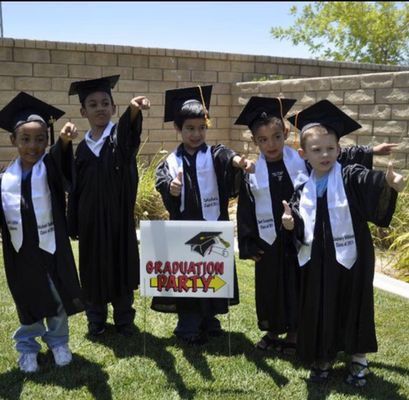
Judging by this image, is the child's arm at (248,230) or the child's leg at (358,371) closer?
the child's leg at (358,371)

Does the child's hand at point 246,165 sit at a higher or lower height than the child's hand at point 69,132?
lower

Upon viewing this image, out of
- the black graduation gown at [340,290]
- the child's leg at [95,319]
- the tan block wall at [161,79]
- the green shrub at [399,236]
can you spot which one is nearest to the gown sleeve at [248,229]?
the black graduation gown at [340,290]

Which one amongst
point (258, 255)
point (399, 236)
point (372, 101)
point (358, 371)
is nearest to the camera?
point (358, 371)

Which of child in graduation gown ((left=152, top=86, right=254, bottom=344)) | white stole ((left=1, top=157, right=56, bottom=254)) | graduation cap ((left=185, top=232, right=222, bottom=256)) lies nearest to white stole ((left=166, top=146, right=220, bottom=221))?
child in graduation gown ((left=152, top=86, right=254, bottom=344))

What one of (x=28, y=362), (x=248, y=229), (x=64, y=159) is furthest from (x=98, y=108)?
(x=28, y=362)

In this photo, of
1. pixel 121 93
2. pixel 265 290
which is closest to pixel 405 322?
pixel 265 290

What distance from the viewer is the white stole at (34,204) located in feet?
11.1

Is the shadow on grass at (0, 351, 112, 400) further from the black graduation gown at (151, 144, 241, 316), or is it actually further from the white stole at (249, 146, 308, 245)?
the white stole at (249, 146, 308, 245)

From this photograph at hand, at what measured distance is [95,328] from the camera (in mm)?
4133

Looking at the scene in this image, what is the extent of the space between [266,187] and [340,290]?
0.83 m

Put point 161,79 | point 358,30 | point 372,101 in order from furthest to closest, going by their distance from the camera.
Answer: point 358,30, point 161,79, point 372,101

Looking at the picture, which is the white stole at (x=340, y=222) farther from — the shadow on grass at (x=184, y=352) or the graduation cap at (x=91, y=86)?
the graduation cap at (x=91, y=86)

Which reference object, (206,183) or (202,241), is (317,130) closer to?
(206,183)

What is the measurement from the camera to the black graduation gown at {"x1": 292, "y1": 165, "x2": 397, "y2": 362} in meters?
3.16
